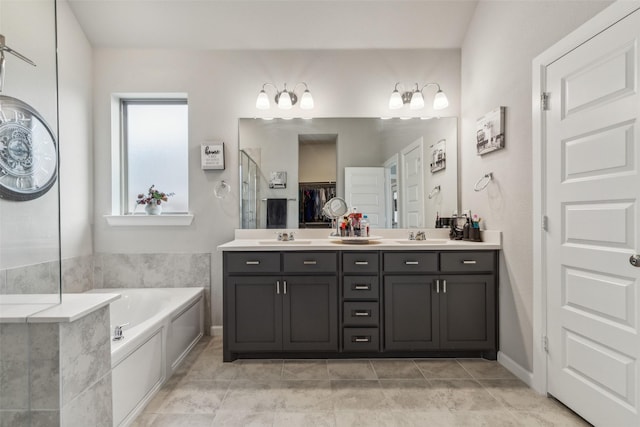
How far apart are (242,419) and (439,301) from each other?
1.48m

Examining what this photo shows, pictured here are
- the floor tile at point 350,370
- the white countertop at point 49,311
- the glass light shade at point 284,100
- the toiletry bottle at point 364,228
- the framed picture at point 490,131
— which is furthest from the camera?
the glass light shade at point 284,100

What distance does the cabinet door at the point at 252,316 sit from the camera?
2.21m

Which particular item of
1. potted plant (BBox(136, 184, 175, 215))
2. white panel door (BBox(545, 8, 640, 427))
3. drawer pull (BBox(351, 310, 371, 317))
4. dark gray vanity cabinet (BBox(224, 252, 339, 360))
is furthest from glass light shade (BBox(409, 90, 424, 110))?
potted plant (BBox(136, 184, 175, 215))

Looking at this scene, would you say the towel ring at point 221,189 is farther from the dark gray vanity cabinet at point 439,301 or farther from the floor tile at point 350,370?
the floor tile at point 350,370

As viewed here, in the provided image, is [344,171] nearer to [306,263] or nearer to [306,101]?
[306,101]

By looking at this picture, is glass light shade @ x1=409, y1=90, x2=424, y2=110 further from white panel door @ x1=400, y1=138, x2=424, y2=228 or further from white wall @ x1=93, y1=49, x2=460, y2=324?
white panel door @ x1=400, y1=138, x2=424, y2=228

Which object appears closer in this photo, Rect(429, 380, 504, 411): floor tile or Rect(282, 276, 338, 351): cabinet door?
Rect(429, 380, 504, 411): floor tile

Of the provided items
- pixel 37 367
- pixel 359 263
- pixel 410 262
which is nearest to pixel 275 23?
pixel 359 263

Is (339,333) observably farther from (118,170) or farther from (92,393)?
(118,170)

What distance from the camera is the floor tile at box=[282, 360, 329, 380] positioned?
204 cm

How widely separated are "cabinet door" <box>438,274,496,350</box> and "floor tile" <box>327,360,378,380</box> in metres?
0.57

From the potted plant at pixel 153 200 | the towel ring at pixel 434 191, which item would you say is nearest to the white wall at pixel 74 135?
the potted plant at pixel 153 200

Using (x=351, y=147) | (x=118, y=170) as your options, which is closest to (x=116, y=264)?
(x=118, y=170)

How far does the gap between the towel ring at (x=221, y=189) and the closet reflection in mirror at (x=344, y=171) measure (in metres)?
0.13
